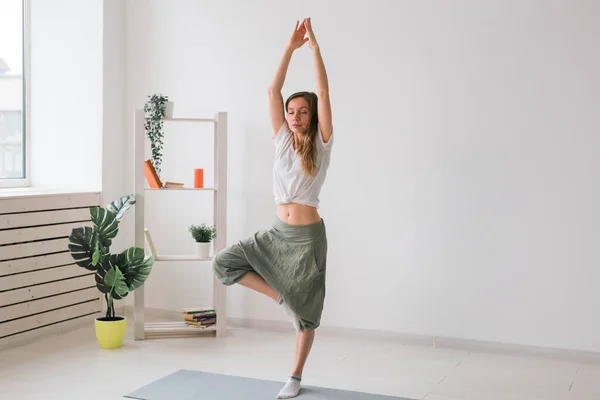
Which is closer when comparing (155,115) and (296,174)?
(296,174)

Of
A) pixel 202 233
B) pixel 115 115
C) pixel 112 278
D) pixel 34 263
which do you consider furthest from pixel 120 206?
pixel 115 115

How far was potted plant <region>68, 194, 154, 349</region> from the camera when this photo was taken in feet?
13.9

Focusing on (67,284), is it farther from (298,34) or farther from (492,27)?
(492,27)

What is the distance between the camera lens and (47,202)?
457 cm

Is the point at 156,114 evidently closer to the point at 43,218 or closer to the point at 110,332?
the point at 43,218

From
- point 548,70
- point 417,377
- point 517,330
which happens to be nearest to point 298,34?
point 548,70

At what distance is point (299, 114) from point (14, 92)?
2772 millimetres

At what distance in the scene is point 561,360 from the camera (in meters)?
4.18

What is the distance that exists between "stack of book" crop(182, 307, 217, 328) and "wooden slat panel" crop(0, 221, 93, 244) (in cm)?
93

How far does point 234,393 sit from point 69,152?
253cm

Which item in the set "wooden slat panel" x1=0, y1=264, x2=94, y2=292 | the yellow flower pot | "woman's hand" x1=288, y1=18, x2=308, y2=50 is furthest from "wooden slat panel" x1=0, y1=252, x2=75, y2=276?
"woman's hand" x1=288, y1=18, x2=308, y2=50

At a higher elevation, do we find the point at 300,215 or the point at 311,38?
the point at 311,38

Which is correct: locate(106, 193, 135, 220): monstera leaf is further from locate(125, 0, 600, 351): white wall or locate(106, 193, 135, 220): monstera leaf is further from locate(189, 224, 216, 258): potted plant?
locate(125, 0, 600, 351): white wall

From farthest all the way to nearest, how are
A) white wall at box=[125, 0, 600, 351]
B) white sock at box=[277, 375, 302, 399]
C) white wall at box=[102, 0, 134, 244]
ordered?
white wall at box=[102, 0, 134, 244]
white wall at box=[125, 0, 600, 351]
white sock at box=[277, 375, 302, 399]
